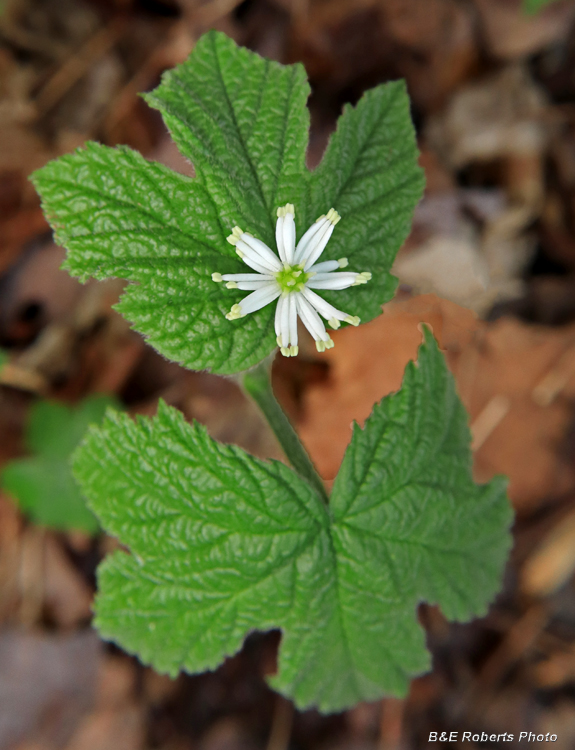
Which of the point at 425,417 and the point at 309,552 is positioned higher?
the point at 425,417

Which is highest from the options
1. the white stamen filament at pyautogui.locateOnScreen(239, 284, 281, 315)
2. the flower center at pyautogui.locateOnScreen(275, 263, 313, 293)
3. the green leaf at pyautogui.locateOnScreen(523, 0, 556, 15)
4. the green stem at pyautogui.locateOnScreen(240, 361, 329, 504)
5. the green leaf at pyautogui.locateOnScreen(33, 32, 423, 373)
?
the green leaf at pyautogui.locateOnScreen(523, 0, 556, 15)

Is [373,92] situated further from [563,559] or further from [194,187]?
[563,559]

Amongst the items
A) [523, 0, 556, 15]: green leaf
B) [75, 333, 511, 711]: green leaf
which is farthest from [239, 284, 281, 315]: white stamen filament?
[523, 0, 556, 15]: green leaf

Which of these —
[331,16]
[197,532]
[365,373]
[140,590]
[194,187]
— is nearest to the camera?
[194,187]

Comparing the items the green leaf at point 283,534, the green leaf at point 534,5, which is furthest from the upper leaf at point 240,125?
the green leaf at point 534,5

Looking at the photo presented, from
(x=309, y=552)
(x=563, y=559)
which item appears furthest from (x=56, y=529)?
(x=563, y=559)

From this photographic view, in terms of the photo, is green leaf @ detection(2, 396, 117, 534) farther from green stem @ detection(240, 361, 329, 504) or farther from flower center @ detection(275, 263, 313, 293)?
flower center @ detection(275, 263, 313, 293)
